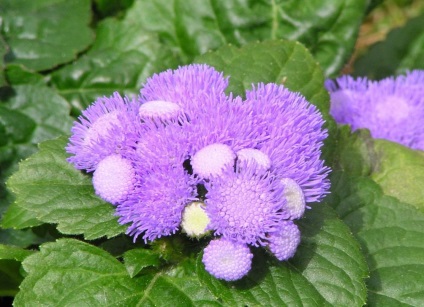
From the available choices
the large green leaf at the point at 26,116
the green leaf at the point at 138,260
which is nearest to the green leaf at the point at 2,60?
the large green leaf at the point at 26,116

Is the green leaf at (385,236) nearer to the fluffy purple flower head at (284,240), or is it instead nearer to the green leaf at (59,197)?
the fluffy purple flower head at (284,240)

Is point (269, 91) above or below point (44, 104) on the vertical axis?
above

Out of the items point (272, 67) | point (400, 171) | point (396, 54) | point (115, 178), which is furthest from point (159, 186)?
point (396, 54)

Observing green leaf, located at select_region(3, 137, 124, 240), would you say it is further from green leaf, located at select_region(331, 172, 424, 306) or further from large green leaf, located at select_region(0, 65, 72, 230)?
green leaf, located at select_region(331, 172, 424, 306)

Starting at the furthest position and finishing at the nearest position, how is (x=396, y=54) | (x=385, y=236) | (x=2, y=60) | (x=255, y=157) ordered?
(x=396, y=54)
(x=2, y=60)
(x=385, y=236)
(x=255, y=157)

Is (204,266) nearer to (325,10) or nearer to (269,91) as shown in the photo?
(269,91)

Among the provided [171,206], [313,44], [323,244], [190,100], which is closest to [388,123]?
[313,44]

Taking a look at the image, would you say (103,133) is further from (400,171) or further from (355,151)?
(400,171)

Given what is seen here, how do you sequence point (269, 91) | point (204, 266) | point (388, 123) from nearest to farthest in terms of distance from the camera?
1. point (204, 266)
2. point (269, 91)
3. point (388, 123)
